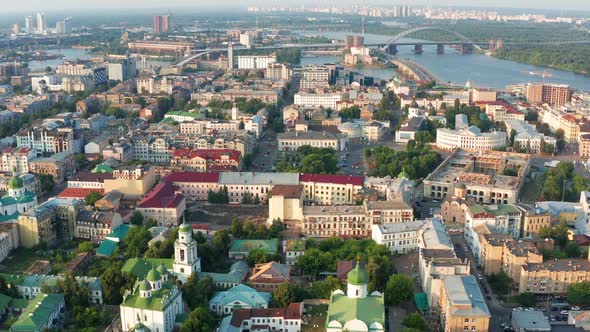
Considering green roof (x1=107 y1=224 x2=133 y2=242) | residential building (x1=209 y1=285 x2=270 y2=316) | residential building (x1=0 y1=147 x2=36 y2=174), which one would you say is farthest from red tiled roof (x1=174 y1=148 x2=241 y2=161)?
residential building (x1=209 y1=285 x2=270 y2=316)

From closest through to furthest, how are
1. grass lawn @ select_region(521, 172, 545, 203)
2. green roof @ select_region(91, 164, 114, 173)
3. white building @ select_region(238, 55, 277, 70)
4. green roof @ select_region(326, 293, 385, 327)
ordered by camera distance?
green roof @ select_region(326, 293, 385, 327) → grass lawn @ select_region(521, 172, 545, 203) → green roof @ select_region(91, 164, 114, 173) → white building @ select_region(238, 55, 277, 70)

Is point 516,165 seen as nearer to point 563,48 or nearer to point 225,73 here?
point 225,73

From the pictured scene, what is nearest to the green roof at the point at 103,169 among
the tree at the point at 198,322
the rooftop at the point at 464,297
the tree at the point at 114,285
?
the tree at the point at 114,285

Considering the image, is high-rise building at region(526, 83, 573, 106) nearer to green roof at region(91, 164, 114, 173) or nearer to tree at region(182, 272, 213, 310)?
green roof at region(91, 164, 114, 173)

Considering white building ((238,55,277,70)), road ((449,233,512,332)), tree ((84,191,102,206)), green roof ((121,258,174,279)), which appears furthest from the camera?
white building ((238,55,277,70))

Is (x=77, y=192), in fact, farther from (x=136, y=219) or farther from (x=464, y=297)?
(x=464, y=297)

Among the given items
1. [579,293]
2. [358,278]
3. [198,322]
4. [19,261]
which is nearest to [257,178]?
[19,261]
